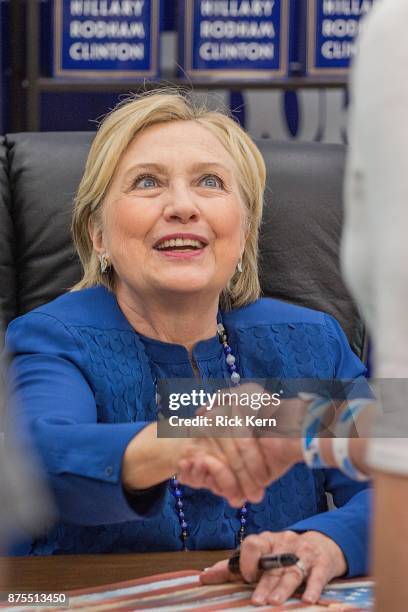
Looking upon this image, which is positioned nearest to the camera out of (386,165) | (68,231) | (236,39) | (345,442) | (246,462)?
(386,165)

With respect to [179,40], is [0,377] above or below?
below

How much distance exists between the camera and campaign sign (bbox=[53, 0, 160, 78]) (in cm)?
346

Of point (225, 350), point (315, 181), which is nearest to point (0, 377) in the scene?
point (225, 350)

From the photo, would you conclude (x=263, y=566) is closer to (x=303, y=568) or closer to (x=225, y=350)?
(x=303, y=568)

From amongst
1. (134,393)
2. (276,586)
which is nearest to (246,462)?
(276,586)

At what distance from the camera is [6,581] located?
0.99 metres

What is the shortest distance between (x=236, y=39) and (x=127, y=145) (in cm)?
206

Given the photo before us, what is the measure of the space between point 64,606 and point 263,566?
7.7 inches

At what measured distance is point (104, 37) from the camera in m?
3.48

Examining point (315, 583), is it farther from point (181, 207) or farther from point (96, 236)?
point (96, 236)

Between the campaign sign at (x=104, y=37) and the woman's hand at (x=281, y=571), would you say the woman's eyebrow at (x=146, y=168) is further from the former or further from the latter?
the campaign sign at (x=104, y=37)

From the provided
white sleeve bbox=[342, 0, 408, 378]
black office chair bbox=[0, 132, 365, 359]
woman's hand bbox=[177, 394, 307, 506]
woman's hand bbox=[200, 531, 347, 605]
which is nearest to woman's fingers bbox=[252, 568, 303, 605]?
woman's hand bbox=[200, 531, 347, 605]

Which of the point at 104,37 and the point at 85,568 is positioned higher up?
the point at 104,37

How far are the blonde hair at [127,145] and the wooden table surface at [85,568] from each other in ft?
1.87
